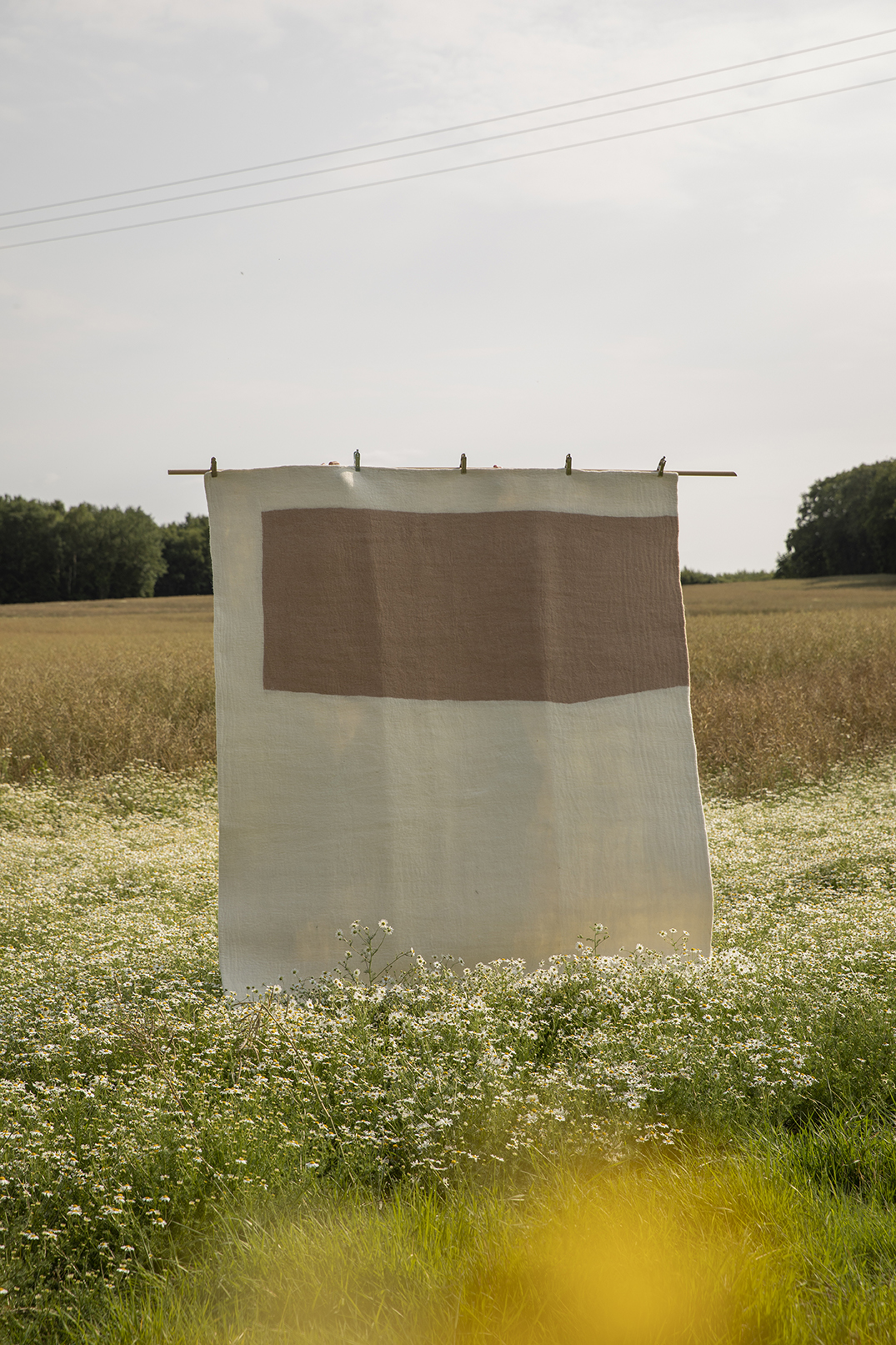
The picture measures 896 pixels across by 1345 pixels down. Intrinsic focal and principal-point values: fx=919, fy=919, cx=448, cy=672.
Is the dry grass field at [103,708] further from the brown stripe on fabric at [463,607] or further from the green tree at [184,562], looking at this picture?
the green tree at [184,562]

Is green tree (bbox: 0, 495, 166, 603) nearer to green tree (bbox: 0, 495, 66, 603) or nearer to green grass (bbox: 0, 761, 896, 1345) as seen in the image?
green tree (bbox: 0, 495, 66, 603)

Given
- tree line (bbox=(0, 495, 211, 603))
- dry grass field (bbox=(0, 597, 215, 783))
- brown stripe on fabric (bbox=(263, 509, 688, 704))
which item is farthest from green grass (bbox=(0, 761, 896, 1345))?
tree line (bbox=(0, 495, 211, 603))

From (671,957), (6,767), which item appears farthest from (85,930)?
(6,767)

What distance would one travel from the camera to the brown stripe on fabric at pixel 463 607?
4027mm

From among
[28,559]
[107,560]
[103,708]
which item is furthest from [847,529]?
[103,708]

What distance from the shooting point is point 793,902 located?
5.27 m

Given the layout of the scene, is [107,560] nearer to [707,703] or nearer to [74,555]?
[74,555]

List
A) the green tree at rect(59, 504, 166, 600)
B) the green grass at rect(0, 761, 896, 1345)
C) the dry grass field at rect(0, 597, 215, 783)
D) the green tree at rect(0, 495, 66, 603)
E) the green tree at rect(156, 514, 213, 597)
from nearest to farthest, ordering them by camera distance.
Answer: the green grass at rect(0, 761, 896, 1345)
the dry grass field at rect(0, 597, 215, 783)
the green tree at rect(0, 495, 66, 603)
the green tree at rect(59, 504, 166, 600)
the green tree at rect(156, 514, 213, 597)

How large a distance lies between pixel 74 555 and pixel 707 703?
4952 centimetres

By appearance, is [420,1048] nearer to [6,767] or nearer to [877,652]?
[6,767]

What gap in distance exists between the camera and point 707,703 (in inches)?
432

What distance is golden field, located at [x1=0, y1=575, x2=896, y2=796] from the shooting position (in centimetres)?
969

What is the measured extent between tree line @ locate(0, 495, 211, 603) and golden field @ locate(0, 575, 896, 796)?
35.9m

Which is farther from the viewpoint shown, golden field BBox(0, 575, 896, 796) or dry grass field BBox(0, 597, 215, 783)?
dry grass field BBox(0, 597, 215, 783)
